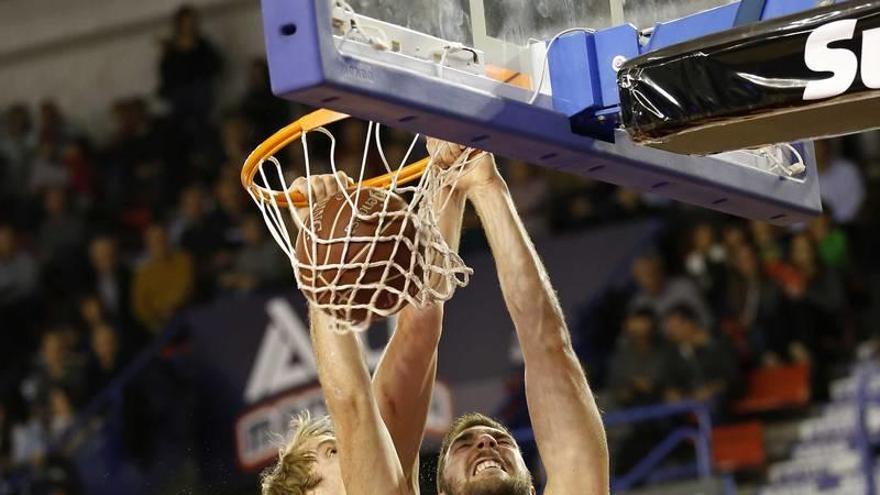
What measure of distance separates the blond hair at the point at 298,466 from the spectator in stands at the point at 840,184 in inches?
229

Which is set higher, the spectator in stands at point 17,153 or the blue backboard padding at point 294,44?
the blue backboard padding at point 294,44

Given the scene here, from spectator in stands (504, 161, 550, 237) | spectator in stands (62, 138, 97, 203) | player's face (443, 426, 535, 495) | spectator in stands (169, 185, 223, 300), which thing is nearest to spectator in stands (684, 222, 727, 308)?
spectator in stands (504, 161, 550, 237)

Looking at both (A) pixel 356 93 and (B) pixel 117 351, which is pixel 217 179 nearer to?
(B) pixel 117 351

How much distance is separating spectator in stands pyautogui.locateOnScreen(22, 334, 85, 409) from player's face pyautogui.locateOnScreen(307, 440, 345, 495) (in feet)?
22.5

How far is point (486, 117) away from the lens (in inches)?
136

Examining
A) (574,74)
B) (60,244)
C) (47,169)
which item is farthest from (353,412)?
(47,169)

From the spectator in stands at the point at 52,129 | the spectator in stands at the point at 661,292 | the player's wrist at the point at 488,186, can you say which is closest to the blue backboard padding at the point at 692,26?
the player's wrist at the point at 488,186

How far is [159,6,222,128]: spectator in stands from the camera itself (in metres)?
13.1

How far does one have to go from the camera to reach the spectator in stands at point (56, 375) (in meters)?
11.2

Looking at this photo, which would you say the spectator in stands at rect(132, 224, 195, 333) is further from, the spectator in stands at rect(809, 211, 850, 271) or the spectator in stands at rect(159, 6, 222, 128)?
the spectator in stands at rect(809, 211, 850, 271)

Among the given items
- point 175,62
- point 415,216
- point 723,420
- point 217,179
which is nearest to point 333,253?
point 415,216

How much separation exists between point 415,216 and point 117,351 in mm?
7792

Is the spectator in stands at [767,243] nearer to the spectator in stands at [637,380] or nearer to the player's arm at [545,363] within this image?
the spectator in stands at [637,380]

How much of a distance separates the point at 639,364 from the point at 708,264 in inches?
31.7
